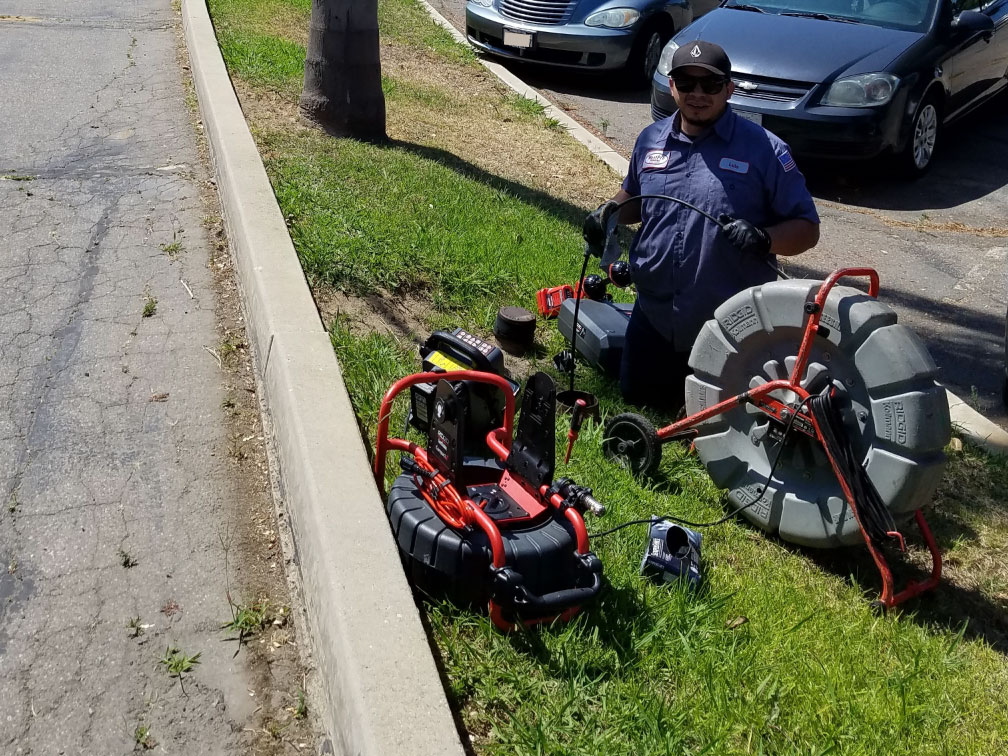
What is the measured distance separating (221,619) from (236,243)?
280cm

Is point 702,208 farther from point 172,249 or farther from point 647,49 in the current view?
point 647,49

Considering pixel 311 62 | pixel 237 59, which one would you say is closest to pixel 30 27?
pixel 237 59

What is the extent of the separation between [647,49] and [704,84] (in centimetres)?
720

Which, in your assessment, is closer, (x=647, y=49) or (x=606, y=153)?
(x=606, y=153)

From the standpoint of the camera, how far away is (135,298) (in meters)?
5.02

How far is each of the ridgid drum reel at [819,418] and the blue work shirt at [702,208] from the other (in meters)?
0.35

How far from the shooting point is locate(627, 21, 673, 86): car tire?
10.8 metres

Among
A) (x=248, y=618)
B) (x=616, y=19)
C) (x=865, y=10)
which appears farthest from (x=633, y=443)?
(x=616, y=19)

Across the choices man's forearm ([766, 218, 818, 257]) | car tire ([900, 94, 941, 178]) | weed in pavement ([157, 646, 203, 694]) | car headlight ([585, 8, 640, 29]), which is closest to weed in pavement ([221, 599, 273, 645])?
weed in pavement ([157, 646, 203, 694])

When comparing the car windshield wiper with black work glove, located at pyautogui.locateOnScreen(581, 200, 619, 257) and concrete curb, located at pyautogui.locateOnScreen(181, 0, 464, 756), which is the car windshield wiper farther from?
concrete curb, located at pyautogui.locateOnScreen(181, 0, 464, 756)

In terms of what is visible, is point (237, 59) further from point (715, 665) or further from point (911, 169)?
point (715, 665)

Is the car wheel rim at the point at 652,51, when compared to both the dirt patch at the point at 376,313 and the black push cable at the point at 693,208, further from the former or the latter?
the black push cable at the point at 693,208

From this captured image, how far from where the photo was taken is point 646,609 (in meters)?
3.19

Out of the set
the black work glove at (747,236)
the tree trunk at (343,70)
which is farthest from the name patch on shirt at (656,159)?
the tree trunk at (343,70)
